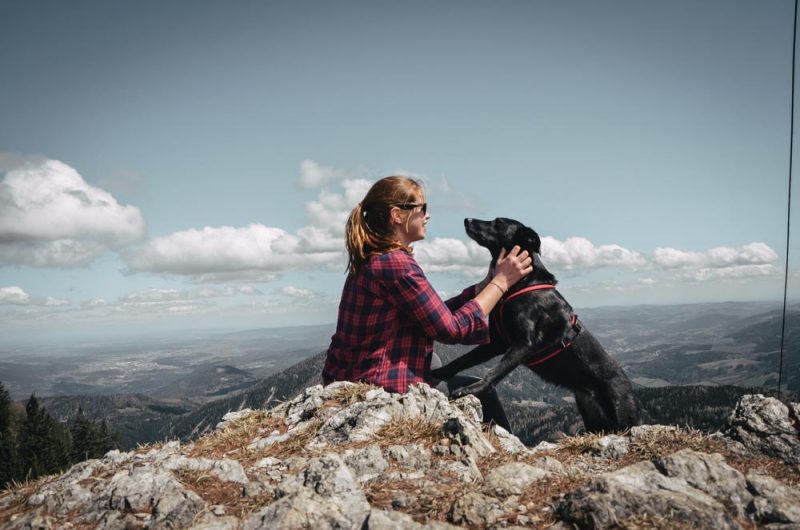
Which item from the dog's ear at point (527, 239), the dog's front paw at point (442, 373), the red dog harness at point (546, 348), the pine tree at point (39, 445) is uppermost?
the dog's ear at point (527, 239)

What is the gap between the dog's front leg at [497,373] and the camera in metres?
5.62

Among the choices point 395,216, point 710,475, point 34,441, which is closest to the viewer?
point 710,475

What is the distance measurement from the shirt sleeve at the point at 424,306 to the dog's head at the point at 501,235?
2.72 meters

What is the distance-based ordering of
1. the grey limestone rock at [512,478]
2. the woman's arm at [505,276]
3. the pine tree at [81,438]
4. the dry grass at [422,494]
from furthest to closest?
the pine tree at [81,438] → the woman's arm at [505,276] → the grey limestone rock at [512,478] → the dry grass at [422,494]

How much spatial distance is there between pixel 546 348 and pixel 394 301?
8.81ft

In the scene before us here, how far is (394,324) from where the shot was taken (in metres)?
4.96

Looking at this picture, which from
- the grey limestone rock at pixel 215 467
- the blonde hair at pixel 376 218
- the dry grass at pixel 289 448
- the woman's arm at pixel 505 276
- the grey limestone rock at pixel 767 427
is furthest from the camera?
the woman's arm at pixel 505 276

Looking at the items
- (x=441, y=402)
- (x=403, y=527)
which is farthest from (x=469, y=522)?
(x=441, y=402)

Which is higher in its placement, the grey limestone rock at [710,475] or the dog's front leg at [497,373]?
the dog's front leg at [497,373]

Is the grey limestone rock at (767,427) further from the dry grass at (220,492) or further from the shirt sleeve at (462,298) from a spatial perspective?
the dry grass at (220,492)

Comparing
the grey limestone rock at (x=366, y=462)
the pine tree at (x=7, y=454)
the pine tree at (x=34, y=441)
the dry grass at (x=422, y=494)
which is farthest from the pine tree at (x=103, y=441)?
the dry grass at (x=422, y=494)

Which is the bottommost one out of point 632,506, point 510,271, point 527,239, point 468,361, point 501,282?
point 632,506

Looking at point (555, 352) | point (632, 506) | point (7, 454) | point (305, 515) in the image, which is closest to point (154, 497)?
point (305, 515)

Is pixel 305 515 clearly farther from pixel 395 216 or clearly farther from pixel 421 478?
pixel 395 216
